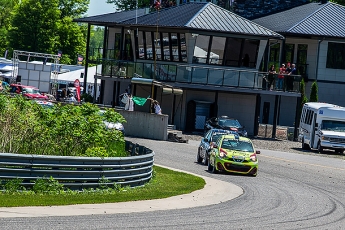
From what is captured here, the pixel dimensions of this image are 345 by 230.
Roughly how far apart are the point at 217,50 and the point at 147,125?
426 inches

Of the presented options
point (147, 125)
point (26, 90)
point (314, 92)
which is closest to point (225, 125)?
point (147, 125)

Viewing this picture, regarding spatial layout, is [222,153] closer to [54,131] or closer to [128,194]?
[54,131]

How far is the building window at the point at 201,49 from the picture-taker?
57.3 m

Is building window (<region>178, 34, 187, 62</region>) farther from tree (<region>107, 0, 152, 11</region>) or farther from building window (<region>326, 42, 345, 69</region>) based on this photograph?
tree (<region>107, 0, 152, 11</region>)

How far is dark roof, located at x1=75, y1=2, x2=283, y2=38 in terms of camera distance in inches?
2235

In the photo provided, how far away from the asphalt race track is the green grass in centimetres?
150

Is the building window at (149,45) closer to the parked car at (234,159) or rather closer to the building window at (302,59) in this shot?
the building window at (302,59)

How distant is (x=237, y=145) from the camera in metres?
32.2

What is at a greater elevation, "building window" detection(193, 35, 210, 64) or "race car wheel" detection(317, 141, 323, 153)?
"building window" detection(193, 35, 210, 64)

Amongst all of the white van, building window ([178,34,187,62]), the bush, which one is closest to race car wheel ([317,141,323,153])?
the white van

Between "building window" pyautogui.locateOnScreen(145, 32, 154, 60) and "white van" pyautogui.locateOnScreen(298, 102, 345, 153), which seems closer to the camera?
"white van" pyautogui.locateOnScreen(298, 102, 345, 153)

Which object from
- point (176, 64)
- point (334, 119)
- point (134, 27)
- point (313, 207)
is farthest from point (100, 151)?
point (134, 27)

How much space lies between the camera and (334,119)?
1858 inches

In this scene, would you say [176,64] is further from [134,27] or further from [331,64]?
[331,64]
